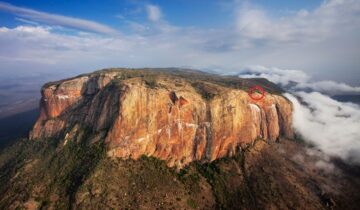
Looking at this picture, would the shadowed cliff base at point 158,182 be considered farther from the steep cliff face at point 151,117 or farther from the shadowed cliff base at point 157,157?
the steep cliff face at point 151,117

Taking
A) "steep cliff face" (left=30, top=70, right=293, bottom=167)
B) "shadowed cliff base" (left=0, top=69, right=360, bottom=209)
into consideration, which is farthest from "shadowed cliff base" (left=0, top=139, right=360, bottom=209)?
"steep cliff face" (left=30, top=70, right=293, bottom=167)

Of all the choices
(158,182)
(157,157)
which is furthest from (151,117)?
(158,182)

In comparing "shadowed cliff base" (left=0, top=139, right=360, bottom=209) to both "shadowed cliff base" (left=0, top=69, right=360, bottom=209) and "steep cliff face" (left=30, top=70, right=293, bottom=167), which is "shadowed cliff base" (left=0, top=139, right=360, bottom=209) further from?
"steep cliff face" (left=30, top=70, right=293, bottom=167)

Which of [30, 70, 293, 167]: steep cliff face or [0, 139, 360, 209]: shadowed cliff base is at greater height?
[30, 70, 293, 167]: steep cliff face

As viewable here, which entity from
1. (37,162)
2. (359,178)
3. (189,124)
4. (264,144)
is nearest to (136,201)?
(189,124)

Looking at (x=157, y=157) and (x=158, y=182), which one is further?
(x=157, y=157)

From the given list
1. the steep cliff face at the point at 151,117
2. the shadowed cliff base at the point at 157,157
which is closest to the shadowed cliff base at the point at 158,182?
the shadowed cliff base at the point at 157,157

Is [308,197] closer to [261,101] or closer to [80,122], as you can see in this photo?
[261,101]

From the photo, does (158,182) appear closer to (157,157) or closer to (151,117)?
(157,157)
